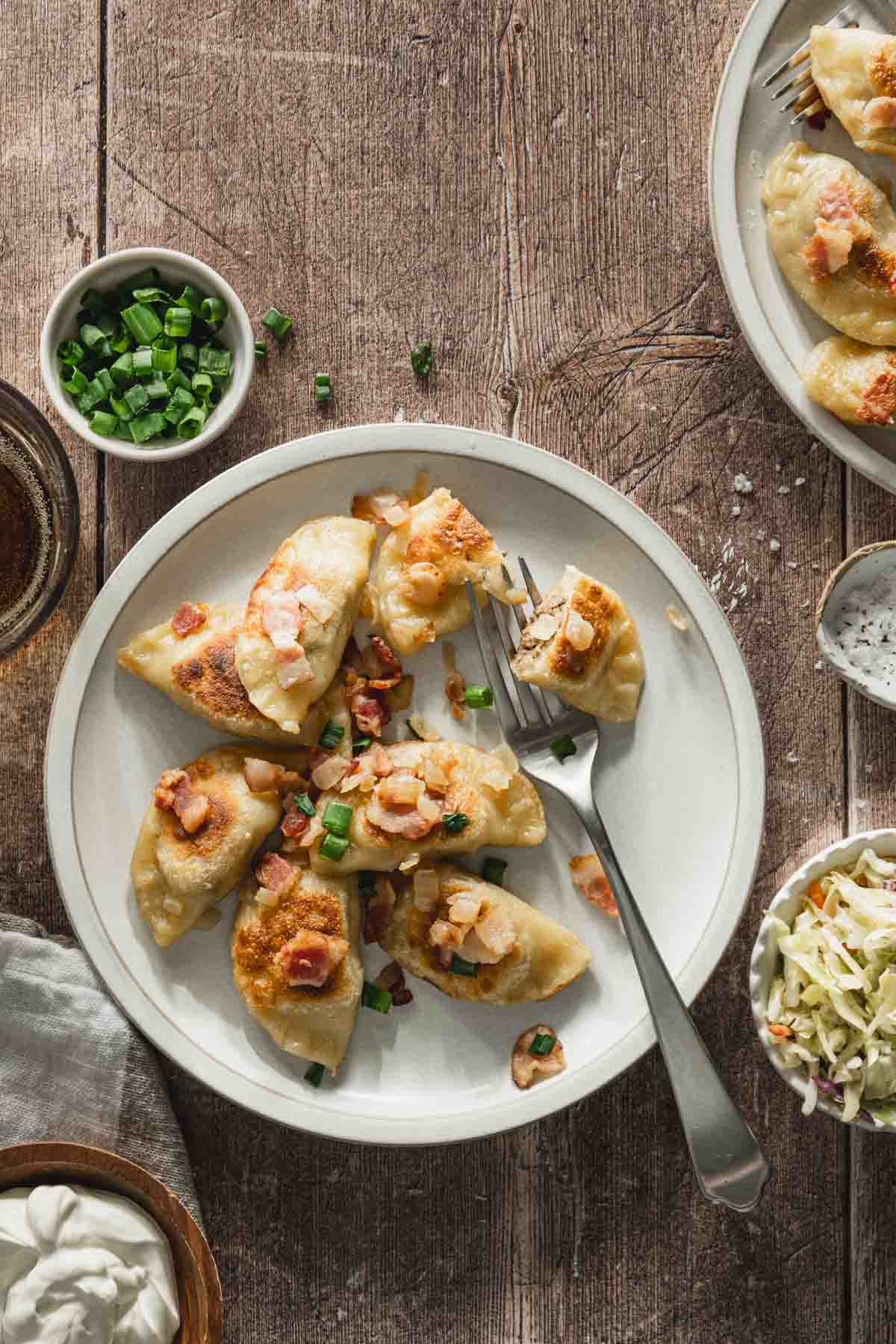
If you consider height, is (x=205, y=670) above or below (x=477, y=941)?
above

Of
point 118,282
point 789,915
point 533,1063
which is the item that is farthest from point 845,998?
point 118,282

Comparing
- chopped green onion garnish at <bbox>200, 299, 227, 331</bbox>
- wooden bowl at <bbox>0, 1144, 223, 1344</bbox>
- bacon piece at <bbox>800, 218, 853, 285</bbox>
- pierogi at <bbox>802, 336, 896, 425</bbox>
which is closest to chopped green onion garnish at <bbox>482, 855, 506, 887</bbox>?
wooden bowl at <bbox>0, 1144, 223, 1344</bbox>

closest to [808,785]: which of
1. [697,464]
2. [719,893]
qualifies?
[719,893]

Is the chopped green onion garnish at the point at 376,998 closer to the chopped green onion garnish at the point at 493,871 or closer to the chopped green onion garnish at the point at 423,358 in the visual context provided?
the chopped green onion garnish at the point at 493,871

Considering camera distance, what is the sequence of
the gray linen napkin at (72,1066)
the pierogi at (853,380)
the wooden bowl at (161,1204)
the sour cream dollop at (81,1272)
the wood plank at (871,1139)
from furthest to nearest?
1. the wood plank at (871,1139)
2. the gray linen napkin at (72,1066)
3. the pierogi at (853,380)
4. the wooden bowl at (161,1204)
5. the sour cream dollop at (81,1272)

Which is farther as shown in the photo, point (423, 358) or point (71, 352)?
point (423, 358)

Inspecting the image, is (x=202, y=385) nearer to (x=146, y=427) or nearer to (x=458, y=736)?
(x=146, y=427)

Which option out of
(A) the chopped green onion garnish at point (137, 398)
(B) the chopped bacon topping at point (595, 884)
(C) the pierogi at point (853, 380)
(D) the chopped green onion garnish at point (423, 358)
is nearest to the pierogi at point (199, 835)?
(B) the chopped bacon topping at point (595, 884)
